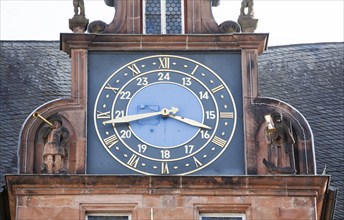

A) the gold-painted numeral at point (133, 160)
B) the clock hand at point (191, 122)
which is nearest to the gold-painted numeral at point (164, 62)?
the clock hand at point (191, 122)

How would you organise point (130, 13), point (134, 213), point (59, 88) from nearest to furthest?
point (134, 213), point (130, 13), point (59, 88)

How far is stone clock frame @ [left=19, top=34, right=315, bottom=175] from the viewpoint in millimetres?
33594

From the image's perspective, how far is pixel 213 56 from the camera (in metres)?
34.8

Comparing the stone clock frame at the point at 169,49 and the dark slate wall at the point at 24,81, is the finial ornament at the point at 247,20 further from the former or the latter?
the dark slate wall at the point at 24,81

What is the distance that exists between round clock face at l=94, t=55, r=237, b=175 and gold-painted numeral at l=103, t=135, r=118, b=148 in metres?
0.01

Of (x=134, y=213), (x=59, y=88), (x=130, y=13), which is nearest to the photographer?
(x=134, y=213)

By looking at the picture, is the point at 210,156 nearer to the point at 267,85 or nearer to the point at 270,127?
the point at 270,127

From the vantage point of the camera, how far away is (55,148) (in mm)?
33438

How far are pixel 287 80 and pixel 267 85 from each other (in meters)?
0.46

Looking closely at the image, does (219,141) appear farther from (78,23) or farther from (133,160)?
(78,23)

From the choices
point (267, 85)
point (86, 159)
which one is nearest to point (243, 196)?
point (86, 159)

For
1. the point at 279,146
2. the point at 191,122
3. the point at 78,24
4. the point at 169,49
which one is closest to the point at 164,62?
the point at 169,49

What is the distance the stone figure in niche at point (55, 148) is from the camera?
109ft

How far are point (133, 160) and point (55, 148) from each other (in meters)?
1.31
